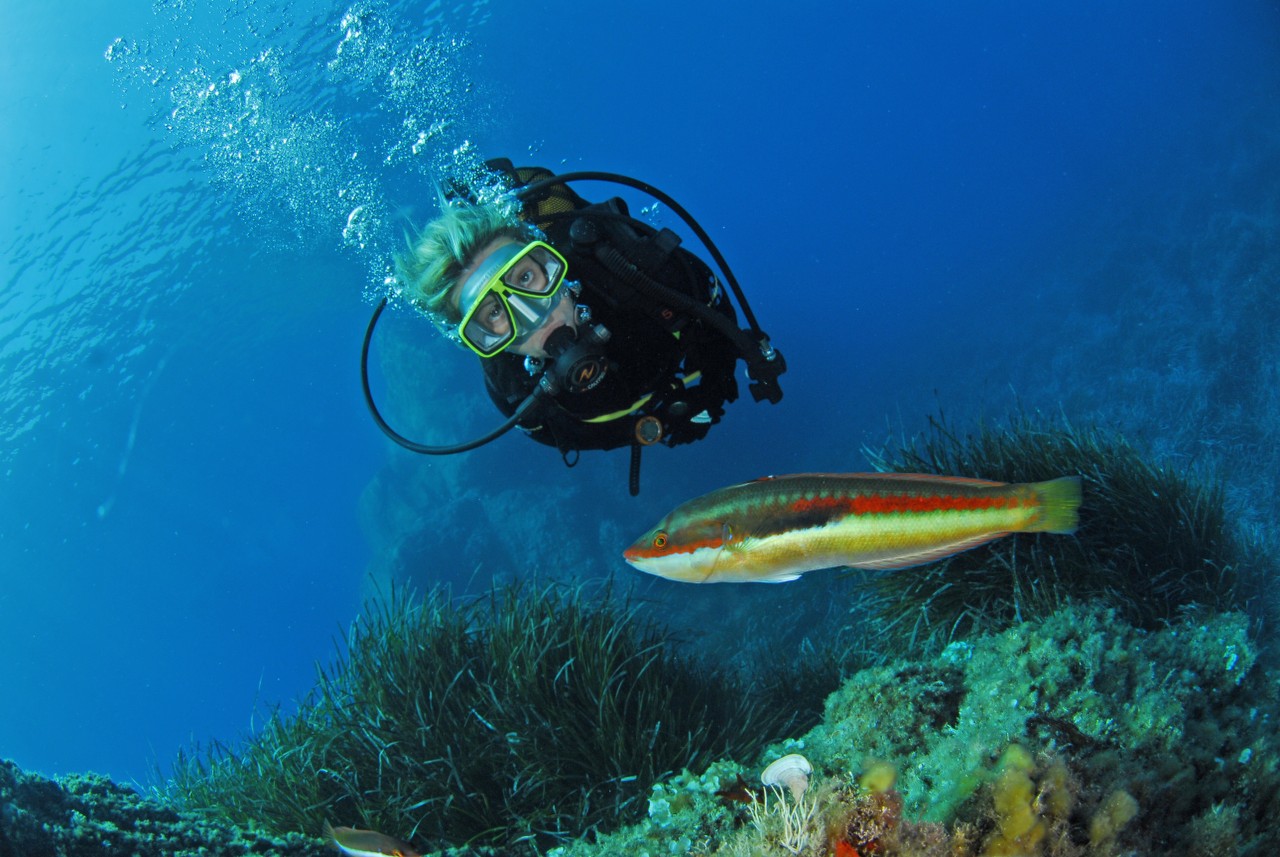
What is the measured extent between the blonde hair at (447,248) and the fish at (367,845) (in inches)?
105

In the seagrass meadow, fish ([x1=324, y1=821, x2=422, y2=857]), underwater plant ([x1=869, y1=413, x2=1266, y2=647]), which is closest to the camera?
the seagrass meadow

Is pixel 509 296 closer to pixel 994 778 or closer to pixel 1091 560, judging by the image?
pixel 994 778

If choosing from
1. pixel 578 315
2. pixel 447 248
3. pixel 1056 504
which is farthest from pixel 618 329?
pixel 1056 504

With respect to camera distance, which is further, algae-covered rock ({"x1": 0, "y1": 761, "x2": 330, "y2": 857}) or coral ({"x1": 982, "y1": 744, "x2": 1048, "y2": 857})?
algae-covered rock ({"x1": 0, "y1": 761, "x2": 330, "y2": 857})

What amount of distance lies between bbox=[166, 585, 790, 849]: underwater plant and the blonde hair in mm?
2037

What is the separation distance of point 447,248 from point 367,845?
2980 mm

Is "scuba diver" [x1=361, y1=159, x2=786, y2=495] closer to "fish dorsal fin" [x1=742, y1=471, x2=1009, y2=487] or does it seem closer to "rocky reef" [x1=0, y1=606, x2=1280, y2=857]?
"fish dorsal fin" [x1=742, y1=471, x2=1009, y2=487]

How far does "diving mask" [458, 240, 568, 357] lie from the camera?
3.57 metres

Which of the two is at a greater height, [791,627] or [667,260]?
[667,260]

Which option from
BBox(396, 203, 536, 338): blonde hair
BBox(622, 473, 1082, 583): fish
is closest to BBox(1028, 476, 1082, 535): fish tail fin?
BBox(622, 473, 1082, 583): fish

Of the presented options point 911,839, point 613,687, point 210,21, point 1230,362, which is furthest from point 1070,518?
point 210,21

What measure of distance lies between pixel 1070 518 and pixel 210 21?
30184 millimetres

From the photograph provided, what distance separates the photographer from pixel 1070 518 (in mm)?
2004

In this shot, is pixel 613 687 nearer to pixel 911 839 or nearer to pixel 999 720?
pixel 999 720
